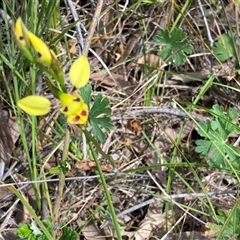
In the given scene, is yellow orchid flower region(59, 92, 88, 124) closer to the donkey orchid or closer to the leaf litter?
the donkey orchid

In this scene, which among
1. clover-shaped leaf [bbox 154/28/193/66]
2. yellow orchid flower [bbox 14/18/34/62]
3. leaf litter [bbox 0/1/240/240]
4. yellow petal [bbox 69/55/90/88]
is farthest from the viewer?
clover-shaped leaf [bbox 154/28/193/66]

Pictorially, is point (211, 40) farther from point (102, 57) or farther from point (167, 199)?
point (167, 199)

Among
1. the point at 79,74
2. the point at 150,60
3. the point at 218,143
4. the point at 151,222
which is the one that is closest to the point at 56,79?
the point at 79,74

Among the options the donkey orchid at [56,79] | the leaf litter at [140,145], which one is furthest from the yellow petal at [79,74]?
the leaf litter at [140,145]

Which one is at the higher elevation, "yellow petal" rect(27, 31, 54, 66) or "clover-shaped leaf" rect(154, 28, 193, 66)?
"yellow petal" rect(27, 31, 54, 66)

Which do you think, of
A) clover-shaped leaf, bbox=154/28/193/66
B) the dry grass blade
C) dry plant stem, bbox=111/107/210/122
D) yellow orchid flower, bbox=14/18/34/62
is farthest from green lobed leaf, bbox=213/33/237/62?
yellow orchid flower, bbox=14/18/34/62

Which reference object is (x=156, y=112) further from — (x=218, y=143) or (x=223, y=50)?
(x=223, y=50)

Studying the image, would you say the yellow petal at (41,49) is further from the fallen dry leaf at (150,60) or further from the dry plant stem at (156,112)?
the fallen dry leaf at (150,60)

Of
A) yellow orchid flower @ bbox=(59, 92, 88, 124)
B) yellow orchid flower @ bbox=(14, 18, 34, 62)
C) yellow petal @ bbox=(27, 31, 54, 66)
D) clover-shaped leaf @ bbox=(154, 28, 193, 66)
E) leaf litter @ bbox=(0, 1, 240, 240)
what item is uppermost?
yellow orchid flower @ bbox=(14, 18, 34, 62)

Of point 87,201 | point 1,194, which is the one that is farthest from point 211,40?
point 1,194
